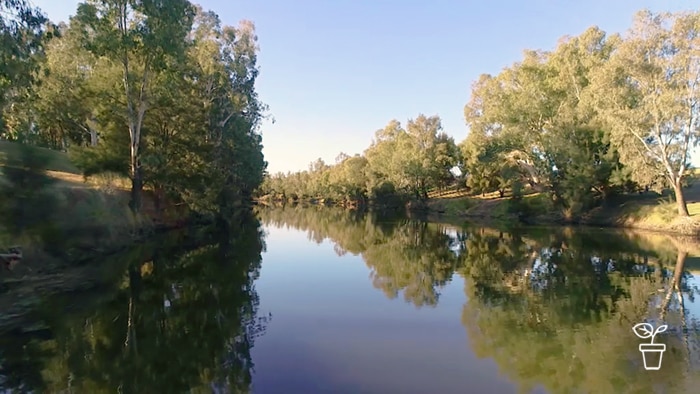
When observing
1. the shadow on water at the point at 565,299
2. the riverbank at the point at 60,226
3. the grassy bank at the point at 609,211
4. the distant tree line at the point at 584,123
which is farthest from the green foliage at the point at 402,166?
the riverbank at the point at 60,226

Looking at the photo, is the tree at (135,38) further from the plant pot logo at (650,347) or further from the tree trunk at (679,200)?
the tree trunk at (679,200)

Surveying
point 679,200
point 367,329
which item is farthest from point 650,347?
point 679,200

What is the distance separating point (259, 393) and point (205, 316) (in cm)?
490

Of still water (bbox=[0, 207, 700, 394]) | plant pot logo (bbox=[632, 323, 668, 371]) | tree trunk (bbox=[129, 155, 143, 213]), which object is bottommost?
still water (bbox=[0, 207, 700, 394])

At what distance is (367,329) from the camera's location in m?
11.2

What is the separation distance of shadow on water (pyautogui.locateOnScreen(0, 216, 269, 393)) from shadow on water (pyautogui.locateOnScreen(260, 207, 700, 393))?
209 inches

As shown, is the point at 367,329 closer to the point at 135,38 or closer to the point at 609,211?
the point at 135,38

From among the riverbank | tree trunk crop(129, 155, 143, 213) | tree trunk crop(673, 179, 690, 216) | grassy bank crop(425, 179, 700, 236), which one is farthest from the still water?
grassy bank crop(425, 179, 700, 236)

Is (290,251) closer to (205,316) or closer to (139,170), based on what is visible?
(139,170)

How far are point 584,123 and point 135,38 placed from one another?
3861cm

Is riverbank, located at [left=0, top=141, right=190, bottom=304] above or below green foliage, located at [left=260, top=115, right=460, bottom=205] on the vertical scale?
below

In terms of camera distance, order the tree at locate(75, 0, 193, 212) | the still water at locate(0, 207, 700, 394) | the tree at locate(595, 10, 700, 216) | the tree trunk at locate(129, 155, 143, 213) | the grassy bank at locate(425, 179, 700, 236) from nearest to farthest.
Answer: the still water at locate(0, 207, 700, 394) < the tree at locate(75, 0, 193, 212) < the tree trunk at locate(129, 155, 143, 213) < the tree at locate(595, 10, 700, 216) < the grassy bank at locate(425, 179, 700, 236)

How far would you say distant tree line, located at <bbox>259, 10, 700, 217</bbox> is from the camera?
31.6 meters

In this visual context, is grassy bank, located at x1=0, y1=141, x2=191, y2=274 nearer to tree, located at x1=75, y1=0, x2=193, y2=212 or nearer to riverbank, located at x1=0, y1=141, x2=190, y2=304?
riverbank, located at x1=0, y1=141, x2=190, y2=304
